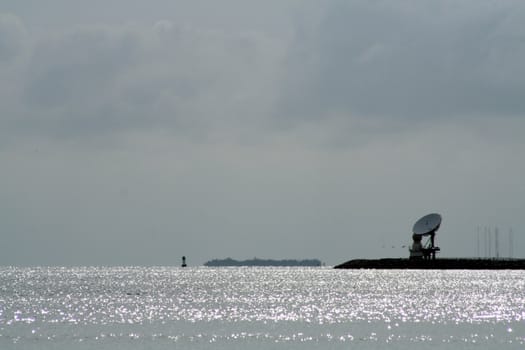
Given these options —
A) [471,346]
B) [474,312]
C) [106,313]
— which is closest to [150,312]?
[106,313]

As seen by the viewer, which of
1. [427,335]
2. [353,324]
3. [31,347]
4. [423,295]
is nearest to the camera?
[31,347]

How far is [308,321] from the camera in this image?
330 ft

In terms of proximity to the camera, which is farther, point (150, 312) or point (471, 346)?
point (150, 312)

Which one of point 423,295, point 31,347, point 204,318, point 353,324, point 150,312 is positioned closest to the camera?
point 31,347

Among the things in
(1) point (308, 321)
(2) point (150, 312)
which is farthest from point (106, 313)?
(1) point (308, 321)

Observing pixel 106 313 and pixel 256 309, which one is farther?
pixel 256 309

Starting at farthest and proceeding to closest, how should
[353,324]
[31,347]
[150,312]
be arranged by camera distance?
[150,312] < [353,324] < [31,347]

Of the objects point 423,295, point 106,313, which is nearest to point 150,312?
point 106,313

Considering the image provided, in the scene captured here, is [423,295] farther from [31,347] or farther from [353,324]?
[31,347]

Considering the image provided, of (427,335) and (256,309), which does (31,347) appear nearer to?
(427,335)

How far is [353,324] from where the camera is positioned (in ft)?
321

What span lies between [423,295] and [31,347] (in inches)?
3712

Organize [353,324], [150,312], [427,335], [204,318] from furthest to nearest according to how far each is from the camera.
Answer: [150,312] → [204,318] → [353,324] → [427,335]

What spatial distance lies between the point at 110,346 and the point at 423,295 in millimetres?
91208
